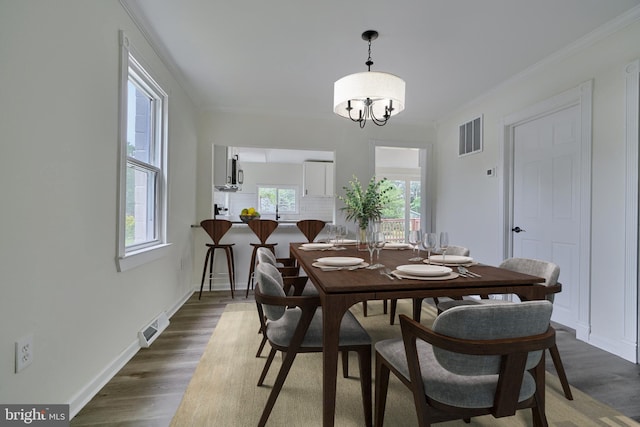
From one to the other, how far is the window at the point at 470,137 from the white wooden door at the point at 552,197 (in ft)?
1.65

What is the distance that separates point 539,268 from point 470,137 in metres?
2.66

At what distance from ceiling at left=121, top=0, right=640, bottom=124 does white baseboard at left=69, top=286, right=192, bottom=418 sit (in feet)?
7.66

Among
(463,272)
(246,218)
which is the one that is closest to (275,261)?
(463,272)

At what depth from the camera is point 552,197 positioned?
2883 millimetres

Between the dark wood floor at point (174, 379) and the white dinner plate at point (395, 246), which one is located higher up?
the white dinner plate at point (395, 246)

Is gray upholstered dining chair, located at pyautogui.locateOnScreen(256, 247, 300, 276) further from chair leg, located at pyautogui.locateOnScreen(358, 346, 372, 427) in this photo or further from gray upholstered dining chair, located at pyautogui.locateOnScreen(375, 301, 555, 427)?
gray upholstered dining chair, located at pyautogui.locateOnScreen(375, 301, 555, 427)

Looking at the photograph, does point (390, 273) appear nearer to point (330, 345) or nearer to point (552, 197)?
point (330, 345)

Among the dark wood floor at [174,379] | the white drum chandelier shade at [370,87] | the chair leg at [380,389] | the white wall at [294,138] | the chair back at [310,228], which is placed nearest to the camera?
the chair leg at [380,389]

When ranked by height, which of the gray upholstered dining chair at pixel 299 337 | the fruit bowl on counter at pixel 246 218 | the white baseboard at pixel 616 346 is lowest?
the white baseboard at pixel 616 346

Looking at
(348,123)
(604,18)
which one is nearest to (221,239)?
(348,123)

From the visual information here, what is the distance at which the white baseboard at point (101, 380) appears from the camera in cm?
154

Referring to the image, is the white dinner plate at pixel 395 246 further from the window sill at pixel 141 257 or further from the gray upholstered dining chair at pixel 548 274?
the window sill at pixel 141 257

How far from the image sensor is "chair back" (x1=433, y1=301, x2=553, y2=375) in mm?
904

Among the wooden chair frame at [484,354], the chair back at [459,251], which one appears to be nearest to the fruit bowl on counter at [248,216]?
the chair back at [459,251]
